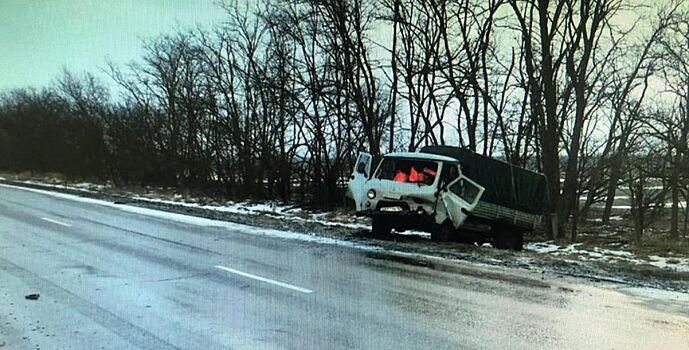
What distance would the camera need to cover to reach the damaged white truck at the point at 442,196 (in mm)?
16078

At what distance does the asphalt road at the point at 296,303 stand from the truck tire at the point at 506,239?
5.77 m

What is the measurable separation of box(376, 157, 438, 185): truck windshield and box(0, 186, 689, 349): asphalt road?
3940mm

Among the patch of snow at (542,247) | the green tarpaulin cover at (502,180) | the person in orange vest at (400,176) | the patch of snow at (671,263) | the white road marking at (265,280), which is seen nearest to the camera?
the white road marking at (265,280)

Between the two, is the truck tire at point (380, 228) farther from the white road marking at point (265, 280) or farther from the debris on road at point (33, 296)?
the debris on road at point (33, 296)

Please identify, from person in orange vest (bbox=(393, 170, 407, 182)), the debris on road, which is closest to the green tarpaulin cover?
person in orange vest (bbox=(393, 170, 407, 182))

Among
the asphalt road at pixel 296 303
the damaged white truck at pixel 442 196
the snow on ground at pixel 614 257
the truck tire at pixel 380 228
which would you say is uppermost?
the damaged white truck at pixel 442 196

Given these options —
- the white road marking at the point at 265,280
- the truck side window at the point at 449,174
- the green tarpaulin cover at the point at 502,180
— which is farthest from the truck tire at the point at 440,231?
the white road marking at the point at 265,280

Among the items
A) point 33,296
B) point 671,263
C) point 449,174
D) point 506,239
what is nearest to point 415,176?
point 449,174

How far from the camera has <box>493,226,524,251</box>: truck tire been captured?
1727 centimetres

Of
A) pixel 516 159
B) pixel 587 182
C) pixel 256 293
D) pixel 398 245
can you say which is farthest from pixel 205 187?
pixel 256 293

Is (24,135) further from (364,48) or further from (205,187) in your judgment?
(364,48)

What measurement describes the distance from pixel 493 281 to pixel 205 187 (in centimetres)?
3622

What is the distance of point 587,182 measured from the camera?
127ft

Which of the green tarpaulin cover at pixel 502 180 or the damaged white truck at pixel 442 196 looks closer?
the damaged white truck at pixel 442 196
